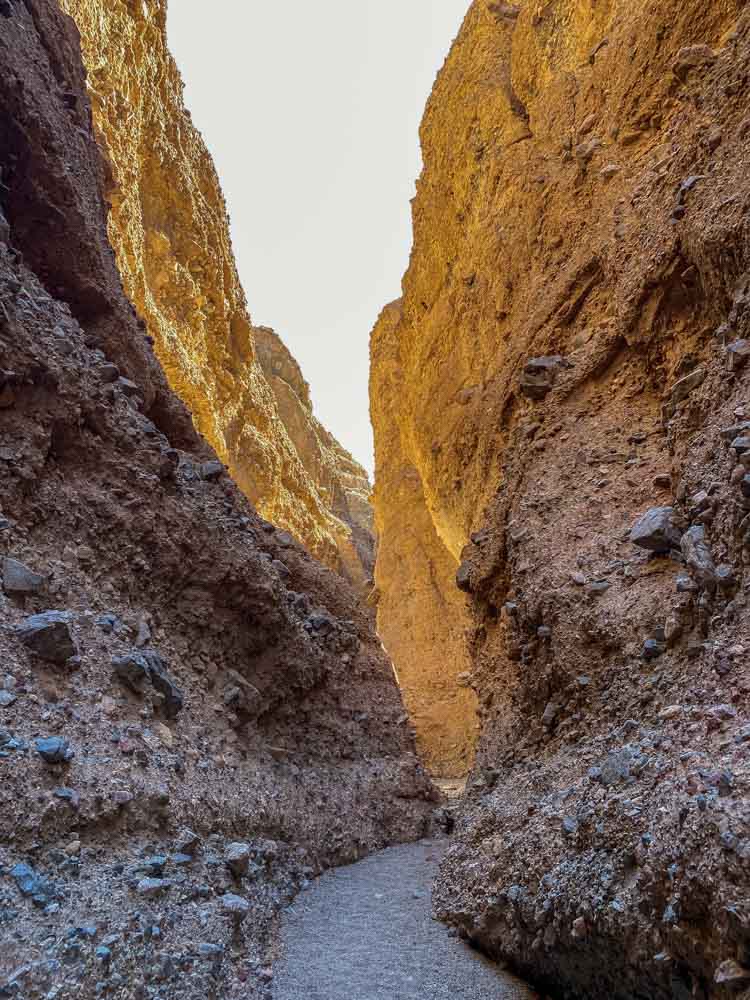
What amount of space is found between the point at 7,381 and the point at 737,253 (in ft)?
19.0

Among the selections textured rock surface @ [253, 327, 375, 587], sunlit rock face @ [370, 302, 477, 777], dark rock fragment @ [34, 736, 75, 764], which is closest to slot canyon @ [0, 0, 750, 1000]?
dark rock fragment @ [34, 736, 75, 764]

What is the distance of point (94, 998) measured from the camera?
2.65 metres

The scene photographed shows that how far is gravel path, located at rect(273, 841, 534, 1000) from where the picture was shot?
3.72 m

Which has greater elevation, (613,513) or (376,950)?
(613,513)

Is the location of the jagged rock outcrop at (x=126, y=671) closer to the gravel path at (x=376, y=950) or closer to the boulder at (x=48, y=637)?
the boulder at (x=48, y=637)

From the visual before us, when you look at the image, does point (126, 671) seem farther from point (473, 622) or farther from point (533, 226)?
point (533, 226)

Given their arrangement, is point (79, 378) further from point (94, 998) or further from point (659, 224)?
point (659, 224)

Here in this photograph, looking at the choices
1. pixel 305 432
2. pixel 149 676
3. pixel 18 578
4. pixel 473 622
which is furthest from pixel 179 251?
pixel 305 432

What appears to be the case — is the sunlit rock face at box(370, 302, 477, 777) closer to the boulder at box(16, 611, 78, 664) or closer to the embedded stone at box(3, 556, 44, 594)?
the embedded stone at box(3, 556, 44, 594)

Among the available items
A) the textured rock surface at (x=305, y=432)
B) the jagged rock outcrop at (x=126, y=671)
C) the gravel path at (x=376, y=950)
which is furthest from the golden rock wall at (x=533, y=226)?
the textured rock surface at (x=305, y=432)

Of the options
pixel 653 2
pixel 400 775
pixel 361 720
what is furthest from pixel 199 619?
pixel 653 2

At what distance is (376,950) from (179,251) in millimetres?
19243

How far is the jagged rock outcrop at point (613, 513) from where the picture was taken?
2850 millimetres

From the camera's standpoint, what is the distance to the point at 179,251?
1856 centimetres
